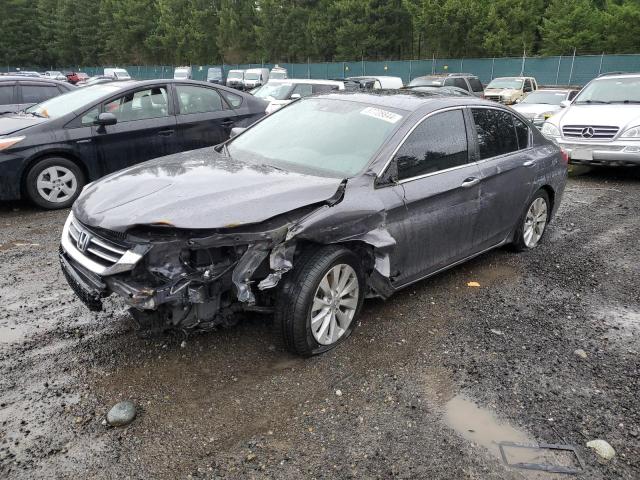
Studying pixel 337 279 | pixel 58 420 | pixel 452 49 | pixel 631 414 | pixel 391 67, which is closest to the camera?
pixel 58 420

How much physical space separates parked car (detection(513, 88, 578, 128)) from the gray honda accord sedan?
9.22m

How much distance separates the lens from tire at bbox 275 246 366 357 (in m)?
3.18

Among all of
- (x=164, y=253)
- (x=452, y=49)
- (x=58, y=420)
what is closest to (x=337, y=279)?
(x=164, y=253)

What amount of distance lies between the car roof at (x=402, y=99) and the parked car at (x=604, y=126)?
4978 millimetres

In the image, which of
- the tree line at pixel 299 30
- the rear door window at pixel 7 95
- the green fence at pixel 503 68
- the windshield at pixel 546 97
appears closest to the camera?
the rear door window at pixel 7 95

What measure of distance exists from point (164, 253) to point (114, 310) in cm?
138

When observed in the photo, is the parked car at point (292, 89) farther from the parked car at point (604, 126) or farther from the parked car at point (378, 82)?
the parked car at point (604, 126)

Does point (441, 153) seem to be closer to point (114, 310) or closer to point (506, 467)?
point (506, 467)

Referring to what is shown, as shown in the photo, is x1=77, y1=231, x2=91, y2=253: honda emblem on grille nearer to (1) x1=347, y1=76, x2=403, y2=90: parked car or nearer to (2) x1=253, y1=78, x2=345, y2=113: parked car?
(2) x1=253, y1=78, x2=345, y2=113: parked car

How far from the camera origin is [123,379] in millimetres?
3168

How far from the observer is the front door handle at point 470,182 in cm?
424

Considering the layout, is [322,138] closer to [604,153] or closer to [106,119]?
[106,119]

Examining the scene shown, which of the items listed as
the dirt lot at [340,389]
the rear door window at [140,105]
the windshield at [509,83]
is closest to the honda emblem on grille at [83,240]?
the dirt lot at [340,389]

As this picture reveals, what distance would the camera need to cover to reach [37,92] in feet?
32.7
